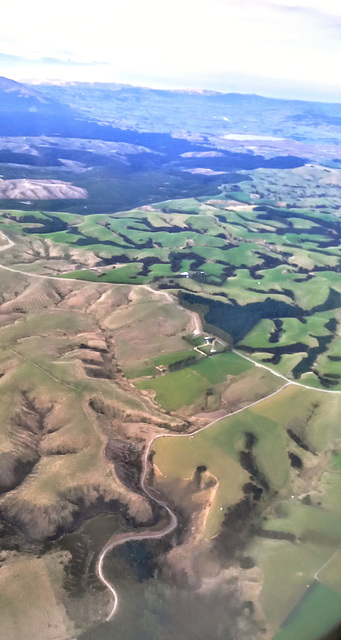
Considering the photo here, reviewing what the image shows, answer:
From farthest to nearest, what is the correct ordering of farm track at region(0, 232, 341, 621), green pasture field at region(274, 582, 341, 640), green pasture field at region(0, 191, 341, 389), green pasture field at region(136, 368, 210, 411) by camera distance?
green pasture field at region(0, 191, 341, 389)
green pasture field at region(136, 368, 210, 411)
farm track at region(0, 232, 341, 621)
green pasture field at region(274, 582, 341, 640)

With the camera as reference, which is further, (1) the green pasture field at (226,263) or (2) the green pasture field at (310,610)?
(1) the green pasture field at (226,263)

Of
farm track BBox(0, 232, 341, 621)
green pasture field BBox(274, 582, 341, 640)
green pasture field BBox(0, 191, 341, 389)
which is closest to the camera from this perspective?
green pasture field BBox(274, 582, 341, 640)

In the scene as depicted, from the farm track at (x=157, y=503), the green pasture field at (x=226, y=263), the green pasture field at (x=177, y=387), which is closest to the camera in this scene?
the farm track at (x=157, y=503)

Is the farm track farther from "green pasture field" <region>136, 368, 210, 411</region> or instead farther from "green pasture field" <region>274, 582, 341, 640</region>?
"green pasture field" <region>274, 582, 341, 640</region>

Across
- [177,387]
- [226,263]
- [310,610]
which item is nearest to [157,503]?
[310,610]

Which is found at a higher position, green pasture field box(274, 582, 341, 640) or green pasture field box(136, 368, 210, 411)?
green pasture field box(136, 368, 210, 411)

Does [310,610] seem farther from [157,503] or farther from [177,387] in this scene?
[177,387]

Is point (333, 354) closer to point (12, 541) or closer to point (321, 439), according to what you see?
point (321, 439)

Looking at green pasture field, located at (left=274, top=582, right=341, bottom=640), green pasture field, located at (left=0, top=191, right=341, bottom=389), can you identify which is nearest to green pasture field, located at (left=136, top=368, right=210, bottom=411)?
green pasture field, located at (left=0, top=191, right=341, bottom=389)

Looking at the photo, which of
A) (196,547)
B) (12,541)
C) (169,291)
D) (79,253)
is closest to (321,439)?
(196,547)

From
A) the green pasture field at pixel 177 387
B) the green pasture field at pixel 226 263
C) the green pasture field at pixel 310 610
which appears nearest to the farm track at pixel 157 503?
the green pasture field at pixel 226 263

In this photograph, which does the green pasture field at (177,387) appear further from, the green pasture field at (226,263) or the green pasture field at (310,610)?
the green pasture field at (310,610)
